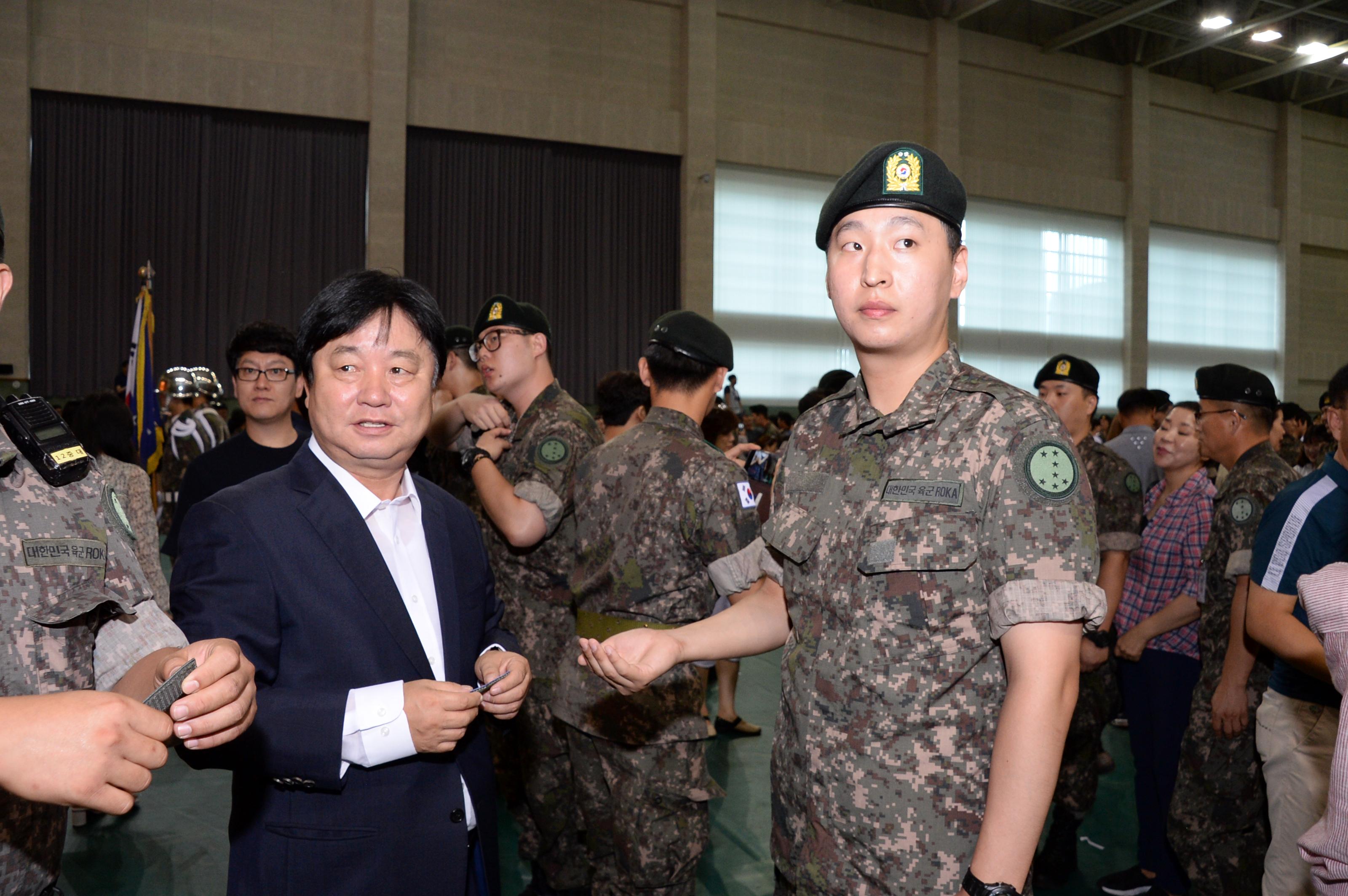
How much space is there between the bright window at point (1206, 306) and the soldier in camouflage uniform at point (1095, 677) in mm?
14997

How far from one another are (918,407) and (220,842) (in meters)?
3.43

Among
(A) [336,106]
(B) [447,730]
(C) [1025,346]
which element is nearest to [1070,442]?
(B) [447,730]

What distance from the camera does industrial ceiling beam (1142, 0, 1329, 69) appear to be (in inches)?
556

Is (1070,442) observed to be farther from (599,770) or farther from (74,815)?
(74,815)

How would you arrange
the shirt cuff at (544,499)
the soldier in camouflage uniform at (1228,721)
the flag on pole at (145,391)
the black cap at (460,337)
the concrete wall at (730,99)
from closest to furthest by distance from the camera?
the soldier in camouflage uniform at (1228,721)
the shirt cuff at (544,499)
the black cap at (460,337)
the flag on pole at (145,391)
the concrete wall at (730,99)

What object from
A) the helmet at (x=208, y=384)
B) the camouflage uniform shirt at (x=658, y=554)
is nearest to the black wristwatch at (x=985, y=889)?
the camouflage uniform shirt at (x=658, y=554)

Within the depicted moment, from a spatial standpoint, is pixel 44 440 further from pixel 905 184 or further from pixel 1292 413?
pixel 1292 413

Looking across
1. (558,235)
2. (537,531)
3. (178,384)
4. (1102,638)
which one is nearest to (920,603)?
(537,531)

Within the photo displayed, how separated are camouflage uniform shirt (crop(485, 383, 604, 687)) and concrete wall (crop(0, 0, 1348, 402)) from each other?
10020 millimetres

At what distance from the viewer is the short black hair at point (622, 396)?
4199 mm

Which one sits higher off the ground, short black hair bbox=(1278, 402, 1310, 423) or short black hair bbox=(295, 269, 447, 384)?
short black hair bbox=(1278, 402, 1310, 423)

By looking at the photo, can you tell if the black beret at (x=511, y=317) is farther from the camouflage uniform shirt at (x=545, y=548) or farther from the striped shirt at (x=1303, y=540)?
the striped shirt at (x=1303, y=540)

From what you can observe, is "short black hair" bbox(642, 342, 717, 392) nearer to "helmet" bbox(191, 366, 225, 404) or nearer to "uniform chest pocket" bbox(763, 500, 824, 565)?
"uniform chest pocket" bbox(763, 500, 824, 565)

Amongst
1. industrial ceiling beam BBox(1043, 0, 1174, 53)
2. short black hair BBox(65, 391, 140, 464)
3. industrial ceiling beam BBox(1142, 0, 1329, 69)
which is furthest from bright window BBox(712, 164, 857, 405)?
short black hair BBox(65, 391, 140, 464)
